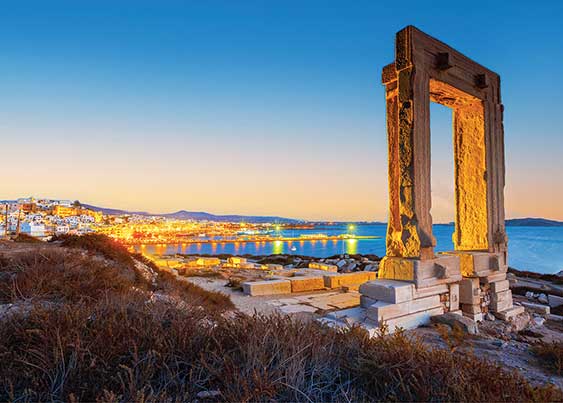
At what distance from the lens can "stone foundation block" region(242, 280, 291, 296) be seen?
10531mm

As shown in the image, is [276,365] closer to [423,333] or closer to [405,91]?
[423,333]

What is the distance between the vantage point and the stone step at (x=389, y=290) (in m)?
5.42

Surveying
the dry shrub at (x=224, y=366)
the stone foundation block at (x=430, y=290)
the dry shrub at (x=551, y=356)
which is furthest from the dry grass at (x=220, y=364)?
the stone foundation block at (x=430, y=290)

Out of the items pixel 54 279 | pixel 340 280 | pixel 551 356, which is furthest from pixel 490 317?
pixel 54 279

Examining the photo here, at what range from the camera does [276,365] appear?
2.19 m

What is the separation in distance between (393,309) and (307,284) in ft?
20.7

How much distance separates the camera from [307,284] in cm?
1148

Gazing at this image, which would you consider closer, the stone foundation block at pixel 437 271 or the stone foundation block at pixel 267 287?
the stone foundation block at pixel 437 271

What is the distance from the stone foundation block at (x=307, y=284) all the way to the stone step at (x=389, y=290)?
5626 mm

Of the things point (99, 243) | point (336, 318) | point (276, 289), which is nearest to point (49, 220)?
point (99, 243)

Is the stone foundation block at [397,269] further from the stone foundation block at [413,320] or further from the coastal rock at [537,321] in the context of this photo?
the coastal rock at [537,321]

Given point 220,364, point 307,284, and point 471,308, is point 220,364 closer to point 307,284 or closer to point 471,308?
point 471,308

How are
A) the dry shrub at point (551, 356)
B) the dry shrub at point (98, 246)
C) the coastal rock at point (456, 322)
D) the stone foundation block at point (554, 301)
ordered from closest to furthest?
the dry shrub at point (551, 356) < the coastal rock at point (456, 322) < the dry shrub at point (98, 246) < the stone foundation block at point (554, 301)

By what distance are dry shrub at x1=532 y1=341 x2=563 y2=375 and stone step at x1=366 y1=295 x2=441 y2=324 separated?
1654mm
